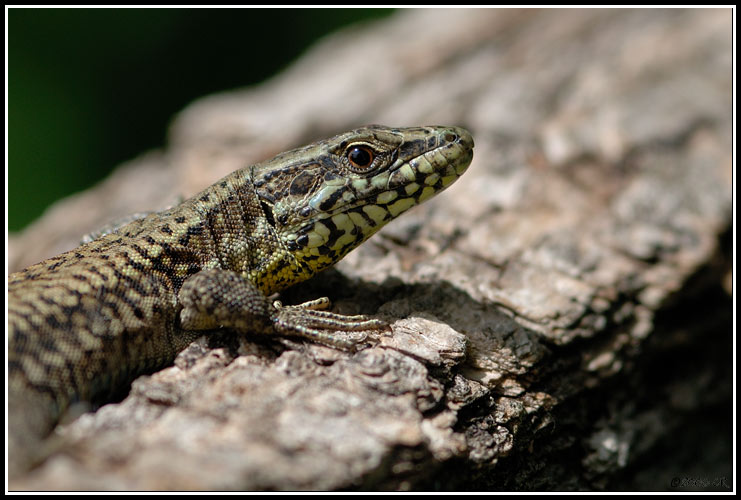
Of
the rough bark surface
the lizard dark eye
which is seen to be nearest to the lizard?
the lizard dark eye

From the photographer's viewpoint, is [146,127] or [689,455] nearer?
[689,455]

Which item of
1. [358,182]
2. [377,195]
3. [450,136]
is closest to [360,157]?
[358,182]

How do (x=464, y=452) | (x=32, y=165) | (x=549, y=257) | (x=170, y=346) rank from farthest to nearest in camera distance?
(x=32, y=165) < (x=549, y=257) < (x=170, y=346) < (x=464, y=452)

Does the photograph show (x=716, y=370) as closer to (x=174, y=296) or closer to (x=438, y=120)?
(x=438, y=120)

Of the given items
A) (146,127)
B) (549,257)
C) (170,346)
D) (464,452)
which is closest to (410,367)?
(464,452)

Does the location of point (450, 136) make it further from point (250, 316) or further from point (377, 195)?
point (250, 316)

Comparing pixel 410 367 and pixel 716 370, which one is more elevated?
pixel 410 367
